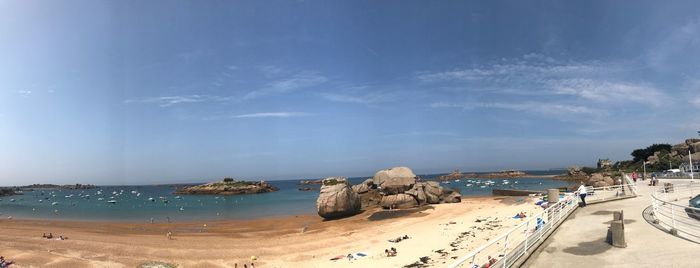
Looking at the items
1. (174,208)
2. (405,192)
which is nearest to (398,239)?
(405,192)

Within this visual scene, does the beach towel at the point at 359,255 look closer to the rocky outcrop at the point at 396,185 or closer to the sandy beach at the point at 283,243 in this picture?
the sandy beach at the point at 283,243

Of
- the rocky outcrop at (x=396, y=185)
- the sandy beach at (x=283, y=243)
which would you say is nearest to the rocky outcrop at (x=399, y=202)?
the rocky outcrop at (x=396, y=185)

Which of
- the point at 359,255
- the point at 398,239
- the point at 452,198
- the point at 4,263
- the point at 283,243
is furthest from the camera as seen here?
the point at 452,198

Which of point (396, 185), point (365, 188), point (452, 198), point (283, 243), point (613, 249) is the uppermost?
point (396, 185)

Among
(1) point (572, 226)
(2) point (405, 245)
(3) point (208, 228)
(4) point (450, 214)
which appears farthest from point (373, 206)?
(1) point (572, 226)

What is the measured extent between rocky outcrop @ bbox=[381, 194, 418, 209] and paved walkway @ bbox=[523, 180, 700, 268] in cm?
2547

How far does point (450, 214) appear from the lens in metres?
34.3

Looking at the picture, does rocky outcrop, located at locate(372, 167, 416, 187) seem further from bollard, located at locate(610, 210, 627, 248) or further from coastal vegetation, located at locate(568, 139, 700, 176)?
coastal vegetation, located at locate(568, 139, 700, 176)

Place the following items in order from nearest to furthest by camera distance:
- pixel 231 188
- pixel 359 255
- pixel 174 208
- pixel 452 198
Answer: pixel 359 255 < pixel 452 198 < pixel 174 208 < pixel 231 188

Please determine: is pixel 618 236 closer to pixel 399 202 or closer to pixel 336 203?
pixel 336 203

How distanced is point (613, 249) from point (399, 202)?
3009 centimetres

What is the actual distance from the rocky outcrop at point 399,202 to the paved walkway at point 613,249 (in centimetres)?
2547

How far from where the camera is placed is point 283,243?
25.9 m

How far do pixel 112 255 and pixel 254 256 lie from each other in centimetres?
924
